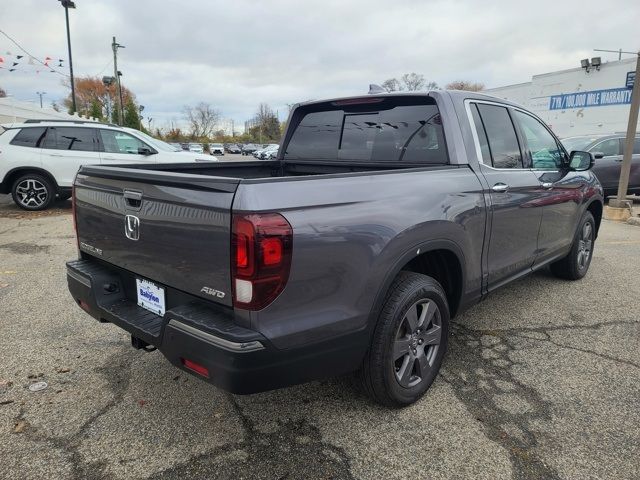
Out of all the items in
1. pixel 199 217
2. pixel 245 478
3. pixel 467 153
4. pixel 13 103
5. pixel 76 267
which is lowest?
pixel 245 478

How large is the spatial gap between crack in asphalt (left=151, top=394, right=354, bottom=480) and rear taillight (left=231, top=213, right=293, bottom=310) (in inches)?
33.3

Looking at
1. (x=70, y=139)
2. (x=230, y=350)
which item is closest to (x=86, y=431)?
(x=230, y=350)

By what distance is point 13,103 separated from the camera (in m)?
20.5

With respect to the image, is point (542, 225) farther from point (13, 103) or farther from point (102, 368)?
point (13, 103)

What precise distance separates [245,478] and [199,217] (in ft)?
4.01

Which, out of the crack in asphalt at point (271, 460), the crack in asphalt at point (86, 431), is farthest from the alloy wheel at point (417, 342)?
the crack in asphalt at point (86, 431)

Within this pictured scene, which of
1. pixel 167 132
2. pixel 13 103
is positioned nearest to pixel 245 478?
pixel 13 103

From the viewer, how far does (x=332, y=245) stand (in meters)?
2.12

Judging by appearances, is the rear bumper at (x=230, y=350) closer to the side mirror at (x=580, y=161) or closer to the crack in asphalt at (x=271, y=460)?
the crack in asphalt at (x=271, y=460)

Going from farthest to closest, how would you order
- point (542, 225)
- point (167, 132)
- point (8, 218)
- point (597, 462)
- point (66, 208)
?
point (167, 132), point (66, 208), point (8, 218), point (542, 225), point (597, 462)

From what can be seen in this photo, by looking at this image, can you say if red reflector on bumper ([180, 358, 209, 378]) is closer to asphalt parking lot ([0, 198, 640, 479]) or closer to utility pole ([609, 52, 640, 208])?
asphalt parking lot ([0, 198, 640, 479])

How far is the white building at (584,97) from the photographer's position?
72.1ft

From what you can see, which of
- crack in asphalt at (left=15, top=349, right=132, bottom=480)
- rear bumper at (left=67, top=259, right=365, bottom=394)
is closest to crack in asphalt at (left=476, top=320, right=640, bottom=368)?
rear bumper at (left=67, top=259, right=365, bottom=394)

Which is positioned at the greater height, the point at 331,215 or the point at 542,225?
the point at 331,215
